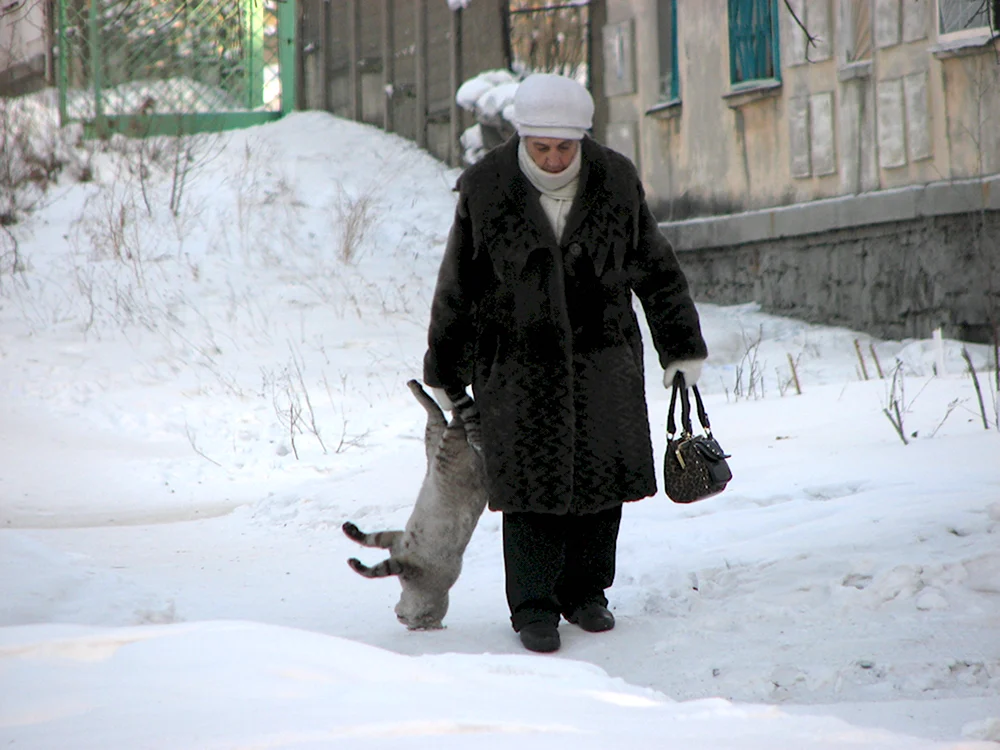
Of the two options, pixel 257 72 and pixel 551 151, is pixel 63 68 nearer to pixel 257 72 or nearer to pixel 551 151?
pixel 257 72

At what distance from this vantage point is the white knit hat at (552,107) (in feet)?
11.8

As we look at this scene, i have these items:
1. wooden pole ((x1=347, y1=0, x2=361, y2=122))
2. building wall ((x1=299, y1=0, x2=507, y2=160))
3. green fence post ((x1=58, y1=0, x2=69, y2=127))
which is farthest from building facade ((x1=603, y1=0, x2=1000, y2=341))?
green fence post ((x1=58, y1=0, x2=69, y2=127))

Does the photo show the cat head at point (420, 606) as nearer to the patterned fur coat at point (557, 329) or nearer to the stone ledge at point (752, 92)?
the patterned fur coat at point (557, 329)

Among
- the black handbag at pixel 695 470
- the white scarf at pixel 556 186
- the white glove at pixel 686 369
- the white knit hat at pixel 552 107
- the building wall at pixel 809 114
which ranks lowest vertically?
the black handbag at pixel 695 470

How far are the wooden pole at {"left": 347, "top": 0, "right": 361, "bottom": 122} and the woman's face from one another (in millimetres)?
13225

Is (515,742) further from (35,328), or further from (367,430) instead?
(35,328)

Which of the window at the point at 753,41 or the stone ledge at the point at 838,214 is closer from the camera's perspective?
the stone ledge at the point at 838,214

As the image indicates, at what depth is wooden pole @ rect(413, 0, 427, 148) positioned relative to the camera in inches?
607

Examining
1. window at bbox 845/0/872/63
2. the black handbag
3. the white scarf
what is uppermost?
window at bbox 845/0/872/63

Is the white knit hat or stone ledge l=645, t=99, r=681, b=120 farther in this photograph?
stone ledge l=645, t=99, r=681, b=120

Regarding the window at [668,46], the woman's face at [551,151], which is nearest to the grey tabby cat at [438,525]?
the woman's face at [551,151]

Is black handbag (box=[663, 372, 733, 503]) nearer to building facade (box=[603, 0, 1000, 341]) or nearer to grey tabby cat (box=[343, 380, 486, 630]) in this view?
grey tabby cat (box=[343, 380, 486, 630])

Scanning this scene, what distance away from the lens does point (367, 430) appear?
845 centimetres

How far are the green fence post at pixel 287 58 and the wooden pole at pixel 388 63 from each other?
178cm
